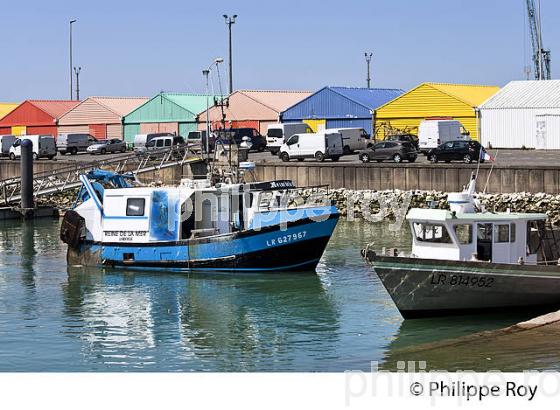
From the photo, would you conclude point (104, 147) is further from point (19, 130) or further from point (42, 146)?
point (19, 130)

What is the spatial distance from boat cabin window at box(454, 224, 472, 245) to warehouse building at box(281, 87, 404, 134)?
49388 mm

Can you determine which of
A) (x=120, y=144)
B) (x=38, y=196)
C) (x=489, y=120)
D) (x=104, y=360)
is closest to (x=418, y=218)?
(x=104, y=360)

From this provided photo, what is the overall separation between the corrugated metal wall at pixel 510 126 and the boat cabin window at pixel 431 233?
39.7 meters

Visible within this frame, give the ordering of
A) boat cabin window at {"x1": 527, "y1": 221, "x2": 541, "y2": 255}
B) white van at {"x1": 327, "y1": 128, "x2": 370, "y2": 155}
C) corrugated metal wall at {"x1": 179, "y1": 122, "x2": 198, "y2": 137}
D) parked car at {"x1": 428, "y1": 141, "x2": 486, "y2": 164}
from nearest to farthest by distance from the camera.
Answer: boat cabin window at {"x1": 527, "y1": 221, "x2": 541, "y2": 255} < parked car at {"x1": 428, "y1": 141, "x2": 486, "y2": 164} < white van at {"x1": 327, "y1": 128, "x2": 370, "y2": 155} < corrugated metal wall at {"x1": 179, "y1": 122, "x2": 198, "y2": 137}

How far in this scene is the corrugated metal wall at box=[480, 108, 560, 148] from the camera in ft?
205

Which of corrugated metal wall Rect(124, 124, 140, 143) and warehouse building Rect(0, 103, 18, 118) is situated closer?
corrugated metal wall Rect(124, 124, 140, 143)

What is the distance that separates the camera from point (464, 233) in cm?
2323

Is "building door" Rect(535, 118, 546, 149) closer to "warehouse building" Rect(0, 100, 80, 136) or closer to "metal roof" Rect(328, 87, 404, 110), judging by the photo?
"metal roof" Rect(328, 87, 404, 110)

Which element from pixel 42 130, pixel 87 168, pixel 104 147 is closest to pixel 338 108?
pixel 104 147

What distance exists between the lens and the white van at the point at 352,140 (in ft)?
209

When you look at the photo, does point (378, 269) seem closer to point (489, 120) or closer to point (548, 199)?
point (548, 199)

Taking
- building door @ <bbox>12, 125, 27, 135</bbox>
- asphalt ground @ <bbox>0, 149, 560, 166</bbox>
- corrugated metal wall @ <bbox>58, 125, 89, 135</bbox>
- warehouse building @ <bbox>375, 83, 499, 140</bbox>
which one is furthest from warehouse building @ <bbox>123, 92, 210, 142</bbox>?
warehouse building @ <bbox>375, 83, 499, 140</bbox>

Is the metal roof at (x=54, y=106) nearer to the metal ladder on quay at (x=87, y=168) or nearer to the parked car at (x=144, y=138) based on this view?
the parked car at (x=144, y=138)
